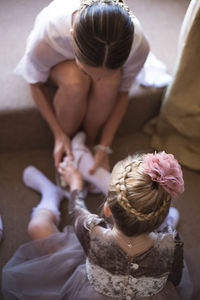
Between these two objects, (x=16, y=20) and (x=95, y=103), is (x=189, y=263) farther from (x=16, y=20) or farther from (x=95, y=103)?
(x=16, y=20)

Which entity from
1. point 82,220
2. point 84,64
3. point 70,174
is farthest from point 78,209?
point 84,64

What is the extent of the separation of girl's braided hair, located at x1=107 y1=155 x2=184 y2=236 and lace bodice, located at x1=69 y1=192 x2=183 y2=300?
3.8 inches

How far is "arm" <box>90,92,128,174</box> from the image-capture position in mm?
1157

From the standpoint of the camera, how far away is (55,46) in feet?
3.25

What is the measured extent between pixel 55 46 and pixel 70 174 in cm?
40

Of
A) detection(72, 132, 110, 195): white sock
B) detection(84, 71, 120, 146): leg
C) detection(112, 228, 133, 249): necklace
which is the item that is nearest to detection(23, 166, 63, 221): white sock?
detection(72, 132, 110, 195): white sock

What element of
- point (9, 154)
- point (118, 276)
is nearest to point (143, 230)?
point (118, 276)

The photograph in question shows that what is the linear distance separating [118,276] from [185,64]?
2.08ft

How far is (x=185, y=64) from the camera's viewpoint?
1036mm

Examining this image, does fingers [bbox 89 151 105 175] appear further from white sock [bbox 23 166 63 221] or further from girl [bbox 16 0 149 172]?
white sock [bbox 23 166 63 221]

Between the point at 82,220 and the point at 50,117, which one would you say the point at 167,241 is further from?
the point at 50,117

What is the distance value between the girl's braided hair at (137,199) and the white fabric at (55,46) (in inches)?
16.6

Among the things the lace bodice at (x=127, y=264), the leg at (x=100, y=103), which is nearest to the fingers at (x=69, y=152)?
the leg at (x=100, y=103)

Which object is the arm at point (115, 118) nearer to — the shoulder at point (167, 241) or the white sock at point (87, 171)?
the white sock at point (87, 171)
